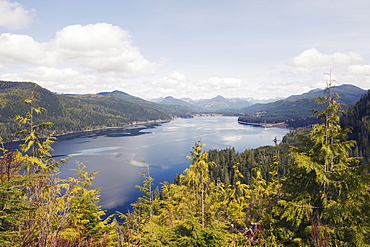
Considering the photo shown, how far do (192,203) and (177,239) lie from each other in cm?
392

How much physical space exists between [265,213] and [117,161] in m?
87.3

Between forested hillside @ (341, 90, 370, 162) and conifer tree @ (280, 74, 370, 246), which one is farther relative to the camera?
forested hillside @ (341, 90, 370, 162)

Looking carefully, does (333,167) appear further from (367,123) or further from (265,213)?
(367,123)

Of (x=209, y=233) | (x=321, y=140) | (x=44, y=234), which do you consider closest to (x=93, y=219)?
(x=209, y=233)

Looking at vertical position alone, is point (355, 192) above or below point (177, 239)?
above

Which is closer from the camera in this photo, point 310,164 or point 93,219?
point 310,164

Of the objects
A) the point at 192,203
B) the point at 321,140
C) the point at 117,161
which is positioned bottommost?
the point at 117,161

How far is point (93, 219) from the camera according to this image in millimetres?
13234

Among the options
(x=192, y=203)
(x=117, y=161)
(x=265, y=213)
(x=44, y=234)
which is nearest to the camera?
(x=44, y=234)

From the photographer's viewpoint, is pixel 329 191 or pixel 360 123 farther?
pixel 360 123

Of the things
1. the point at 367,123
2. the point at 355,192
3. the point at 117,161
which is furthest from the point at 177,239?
the point at 367,123

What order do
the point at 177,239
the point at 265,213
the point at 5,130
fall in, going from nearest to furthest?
the point at 177,239 < the point at 265,213 < the point at 5,130

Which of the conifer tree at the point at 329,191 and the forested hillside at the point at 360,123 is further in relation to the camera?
the forested hillside at the point at 360,123

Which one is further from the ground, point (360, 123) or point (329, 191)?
point (329, 191)
